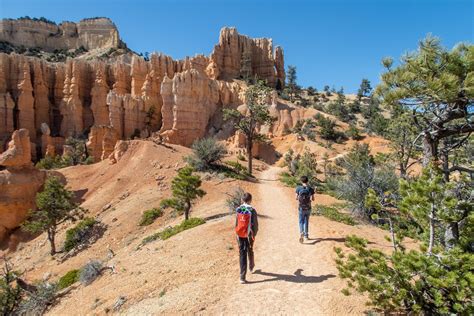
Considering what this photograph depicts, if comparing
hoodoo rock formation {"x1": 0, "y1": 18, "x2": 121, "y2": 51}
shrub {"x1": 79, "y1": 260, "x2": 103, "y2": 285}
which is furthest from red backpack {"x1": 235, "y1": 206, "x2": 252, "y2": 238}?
hoodoo rock formation {"x1": 0, "y1": 18, "x2": 121, "y2": 51}

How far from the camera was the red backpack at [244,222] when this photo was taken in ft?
21.1

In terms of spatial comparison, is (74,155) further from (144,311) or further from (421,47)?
(421,47)

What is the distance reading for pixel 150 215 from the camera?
17047 mm

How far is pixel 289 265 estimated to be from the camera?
301 inches

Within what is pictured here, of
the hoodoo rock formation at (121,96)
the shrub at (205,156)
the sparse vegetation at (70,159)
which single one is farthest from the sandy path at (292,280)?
the sparse vegetation at (70,159)

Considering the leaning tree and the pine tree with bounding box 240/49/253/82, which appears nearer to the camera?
the leaning tree

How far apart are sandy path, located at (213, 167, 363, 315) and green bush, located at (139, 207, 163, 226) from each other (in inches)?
311

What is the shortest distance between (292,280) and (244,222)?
1.73 m

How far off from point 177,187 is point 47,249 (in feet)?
35.3

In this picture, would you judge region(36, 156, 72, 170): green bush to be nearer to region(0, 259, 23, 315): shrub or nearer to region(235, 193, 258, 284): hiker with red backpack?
region(0, 259, 23, 315): shrub

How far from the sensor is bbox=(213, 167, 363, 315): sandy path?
5816mm

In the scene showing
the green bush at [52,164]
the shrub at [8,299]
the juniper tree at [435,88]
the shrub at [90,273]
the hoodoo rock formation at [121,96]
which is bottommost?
the shrub at [8,299]

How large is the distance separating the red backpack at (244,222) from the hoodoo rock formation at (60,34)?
91301mm

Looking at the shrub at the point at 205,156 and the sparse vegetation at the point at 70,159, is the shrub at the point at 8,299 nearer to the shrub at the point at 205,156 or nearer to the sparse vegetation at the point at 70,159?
the shrub at the point at 205,156
